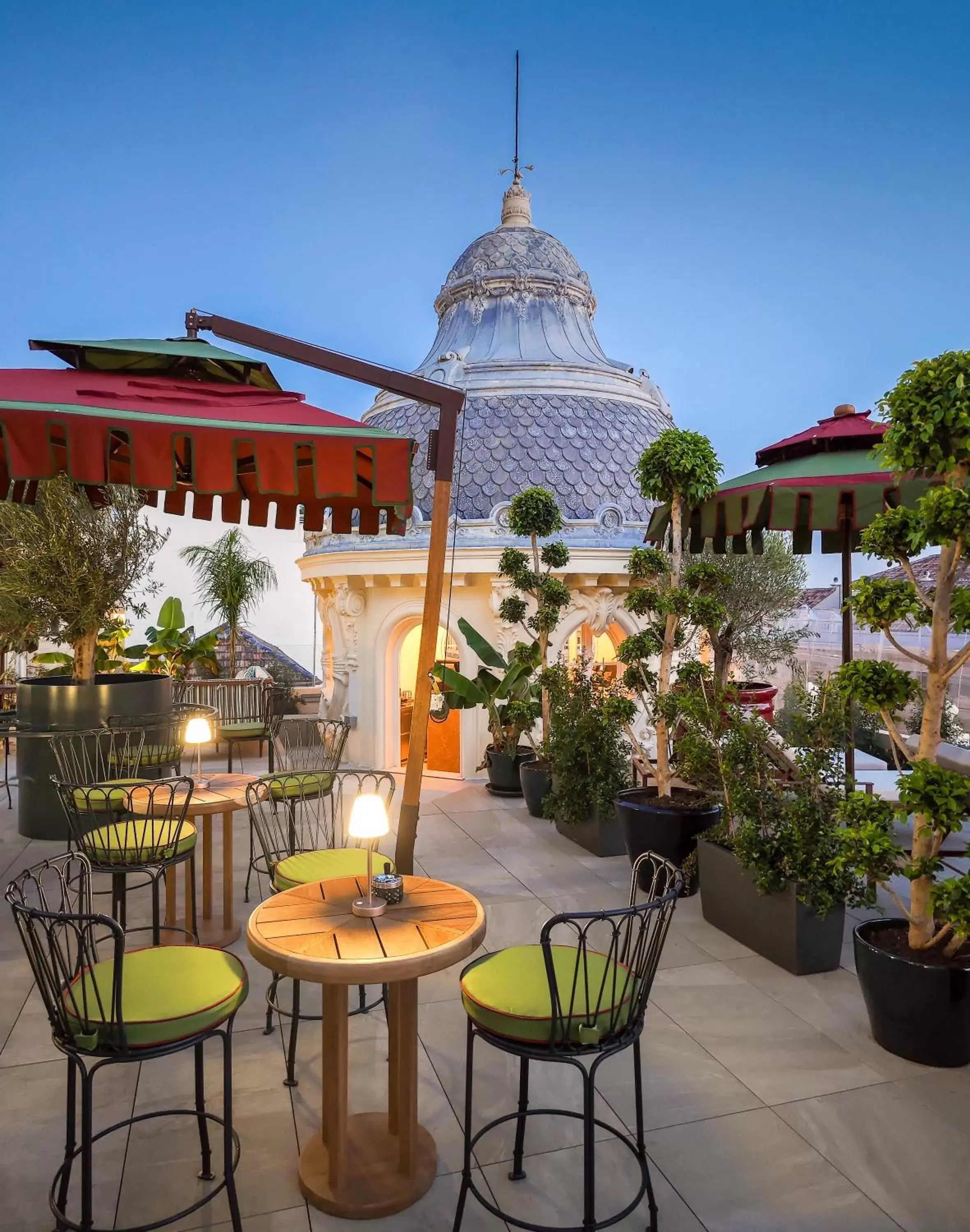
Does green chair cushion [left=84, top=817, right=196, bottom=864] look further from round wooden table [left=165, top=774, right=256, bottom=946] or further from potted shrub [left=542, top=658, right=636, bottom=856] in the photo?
potted shrub [left=542, top=658, right=636, bottom=856]

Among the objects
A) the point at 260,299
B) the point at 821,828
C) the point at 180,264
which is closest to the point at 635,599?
the point at 821,828

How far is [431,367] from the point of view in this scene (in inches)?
582

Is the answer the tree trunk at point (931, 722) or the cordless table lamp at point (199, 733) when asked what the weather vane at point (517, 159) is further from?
the tree trunk at point (931, 722)

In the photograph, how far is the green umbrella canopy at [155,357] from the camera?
17.0 ft

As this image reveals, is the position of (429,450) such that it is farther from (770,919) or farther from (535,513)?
(535,513)

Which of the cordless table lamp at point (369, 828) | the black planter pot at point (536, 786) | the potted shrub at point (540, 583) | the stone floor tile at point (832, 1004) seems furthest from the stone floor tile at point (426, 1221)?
the black planter pot at point (536, 786)

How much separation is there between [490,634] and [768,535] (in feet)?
39.1

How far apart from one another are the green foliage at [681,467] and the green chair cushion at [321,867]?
3.49 m

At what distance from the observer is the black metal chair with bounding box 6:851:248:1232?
262 centimetres

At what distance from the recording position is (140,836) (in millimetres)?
4770

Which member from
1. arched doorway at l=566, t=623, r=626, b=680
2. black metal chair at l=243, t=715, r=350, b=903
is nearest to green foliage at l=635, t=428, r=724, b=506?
black metal chair at l=243, t=715, r=350, b=903

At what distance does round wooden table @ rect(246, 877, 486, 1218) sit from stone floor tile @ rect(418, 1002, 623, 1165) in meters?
0.32

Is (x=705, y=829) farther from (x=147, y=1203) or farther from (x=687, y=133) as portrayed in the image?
(x=687, y=133)

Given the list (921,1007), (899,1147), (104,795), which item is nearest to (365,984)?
(899,1147)
